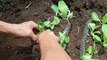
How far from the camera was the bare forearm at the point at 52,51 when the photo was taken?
1.18 m

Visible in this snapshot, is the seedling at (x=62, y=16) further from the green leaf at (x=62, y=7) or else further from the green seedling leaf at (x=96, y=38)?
the green seedling leaf at (x=96, y=38)

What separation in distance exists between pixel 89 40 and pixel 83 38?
0.13ft

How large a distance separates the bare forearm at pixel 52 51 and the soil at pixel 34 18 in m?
0.23

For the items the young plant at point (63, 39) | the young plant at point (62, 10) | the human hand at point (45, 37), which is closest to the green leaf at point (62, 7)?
the young plant at point (62, 10)

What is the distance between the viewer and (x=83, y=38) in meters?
1.54

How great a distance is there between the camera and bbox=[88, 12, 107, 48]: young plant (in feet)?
4.84

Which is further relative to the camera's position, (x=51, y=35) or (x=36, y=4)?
(x=36, y=4)

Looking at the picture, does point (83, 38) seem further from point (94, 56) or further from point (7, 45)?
point (7, 45)

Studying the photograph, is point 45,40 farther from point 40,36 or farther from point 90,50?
point 90,50

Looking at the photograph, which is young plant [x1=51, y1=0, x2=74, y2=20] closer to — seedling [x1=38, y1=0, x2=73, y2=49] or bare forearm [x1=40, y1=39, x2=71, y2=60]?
seedling [x1=38, y1=0, x2=73, y2=49]

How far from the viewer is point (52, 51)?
1215 millimetres

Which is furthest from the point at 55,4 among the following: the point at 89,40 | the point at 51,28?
the point at 89,40

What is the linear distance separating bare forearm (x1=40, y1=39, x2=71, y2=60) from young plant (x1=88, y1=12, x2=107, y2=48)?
1.02ft

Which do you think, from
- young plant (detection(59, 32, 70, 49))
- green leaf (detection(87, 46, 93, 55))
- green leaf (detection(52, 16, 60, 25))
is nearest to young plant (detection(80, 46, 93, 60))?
green leaf (detection(87, 46, 93, 55))
